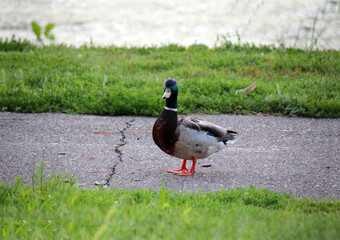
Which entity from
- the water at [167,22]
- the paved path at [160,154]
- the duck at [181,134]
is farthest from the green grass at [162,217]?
the water at [167,22]

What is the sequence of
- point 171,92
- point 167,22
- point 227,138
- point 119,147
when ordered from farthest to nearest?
1. point 167,22
2. point 119,147
3. point 227,138
4. point 171,92

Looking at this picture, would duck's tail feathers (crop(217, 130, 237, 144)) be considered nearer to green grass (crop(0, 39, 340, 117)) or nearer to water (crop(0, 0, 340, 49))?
green grass (crop(0, 39, 340, 117))

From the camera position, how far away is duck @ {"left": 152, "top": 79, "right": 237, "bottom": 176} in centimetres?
488

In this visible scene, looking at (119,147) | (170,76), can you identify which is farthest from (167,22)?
(119,147)

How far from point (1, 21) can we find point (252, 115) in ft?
37.1

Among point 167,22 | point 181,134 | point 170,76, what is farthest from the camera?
point 167,22

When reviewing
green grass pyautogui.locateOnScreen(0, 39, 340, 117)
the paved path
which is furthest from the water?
the paved path

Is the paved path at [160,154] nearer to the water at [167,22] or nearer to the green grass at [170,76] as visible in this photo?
the green grass at [170,76]

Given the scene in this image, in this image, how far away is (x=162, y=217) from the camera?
301 cm

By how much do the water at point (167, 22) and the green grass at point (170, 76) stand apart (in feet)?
5.00

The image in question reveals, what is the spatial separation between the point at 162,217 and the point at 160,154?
9.51 ft

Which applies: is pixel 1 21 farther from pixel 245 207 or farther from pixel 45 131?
pixel 245 207

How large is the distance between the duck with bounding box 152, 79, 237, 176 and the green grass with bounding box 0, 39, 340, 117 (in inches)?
89.9

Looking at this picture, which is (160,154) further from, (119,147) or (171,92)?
(171,92)
